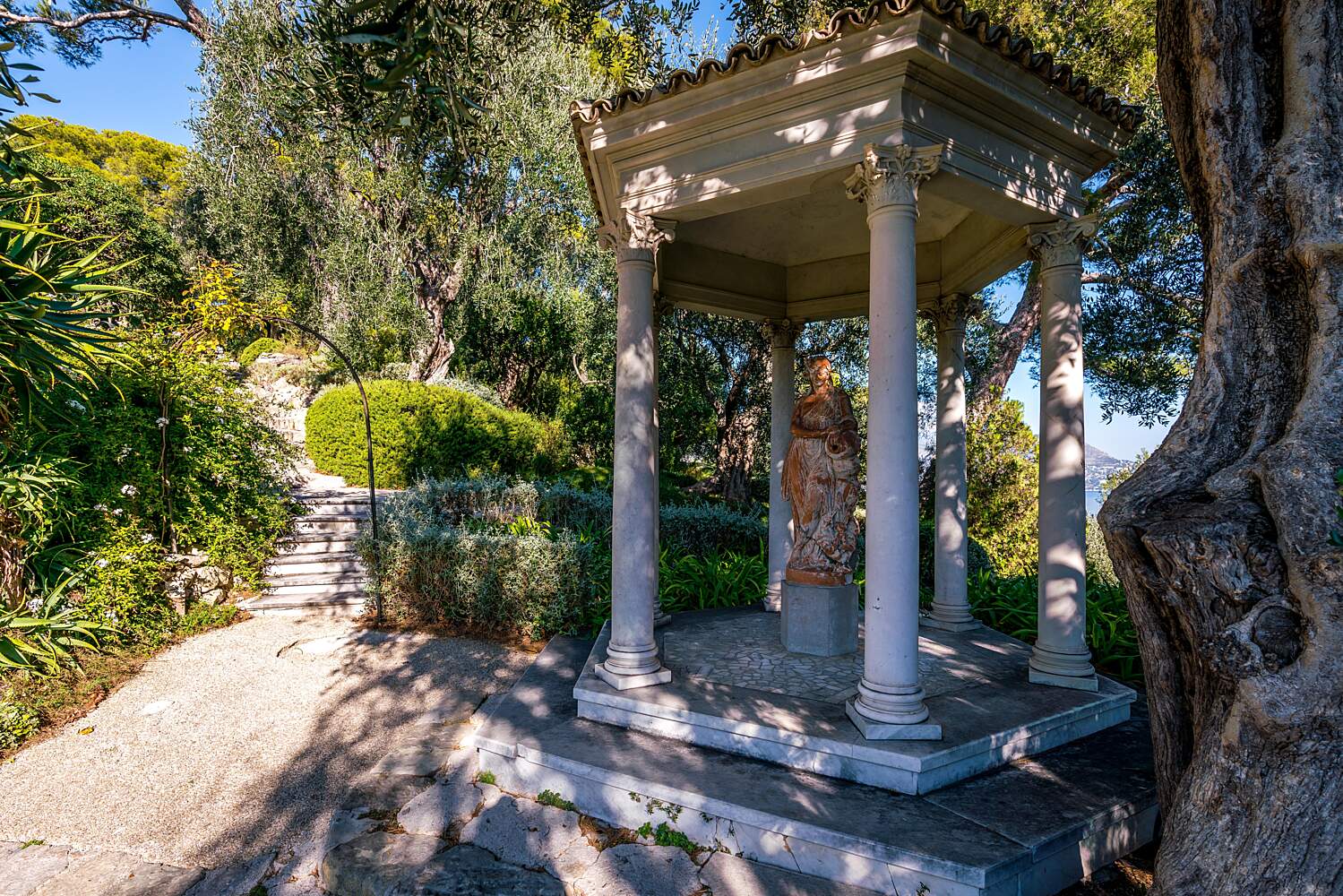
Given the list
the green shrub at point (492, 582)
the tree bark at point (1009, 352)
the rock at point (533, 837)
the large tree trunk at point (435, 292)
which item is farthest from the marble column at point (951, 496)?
the large tree trunk at point (435, 292)

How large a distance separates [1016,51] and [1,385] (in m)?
8.04

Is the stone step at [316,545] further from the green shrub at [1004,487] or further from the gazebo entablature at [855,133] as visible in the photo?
the green shrub at [1004,487]

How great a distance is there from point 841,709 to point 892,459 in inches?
65.6

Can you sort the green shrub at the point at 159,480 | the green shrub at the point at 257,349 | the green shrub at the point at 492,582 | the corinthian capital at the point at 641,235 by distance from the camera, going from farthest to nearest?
the green shrub at the point at 257,349
the green shrub at the point at 492,582
the green shrub at the point at 159,480
the corinthian capital at the point at 641,235

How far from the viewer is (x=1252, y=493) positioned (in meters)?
2.19

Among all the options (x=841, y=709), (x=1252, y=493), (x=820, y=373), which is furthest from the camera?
(x=820, y=373)

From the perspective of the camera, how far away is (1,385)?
5125mm

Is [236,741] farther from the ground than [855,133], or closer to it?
closer to it

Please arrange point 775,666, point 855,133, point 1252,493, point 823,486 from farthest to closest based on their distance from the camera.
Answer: point 823,486 → point 775,666 → point 855,133 → point 1252,493

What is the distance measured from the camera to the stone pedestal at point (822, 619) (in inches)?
201

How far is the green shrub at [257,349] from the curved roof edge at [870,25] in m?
18.9

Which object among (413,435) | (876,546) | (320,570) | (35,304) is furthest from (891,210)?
(413,435)

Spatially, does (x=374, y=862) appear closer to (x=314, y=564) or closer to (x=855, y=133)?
(x=855, y=133)

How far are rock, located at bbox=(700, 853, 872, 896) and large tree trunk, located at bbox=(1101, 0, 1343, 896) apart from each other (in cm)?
125
